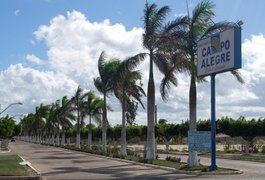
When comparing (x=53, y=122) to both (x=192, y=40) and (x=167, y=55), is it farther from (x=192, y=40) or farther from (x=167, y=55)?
(x=192, y=40)

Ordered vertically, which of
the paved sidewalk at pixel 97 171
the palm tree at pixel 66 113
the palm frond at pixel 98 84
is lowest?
the paved sidewalk at pixel 97 171

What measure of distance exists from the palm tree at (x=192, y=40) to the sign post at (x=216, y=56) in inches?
45.2

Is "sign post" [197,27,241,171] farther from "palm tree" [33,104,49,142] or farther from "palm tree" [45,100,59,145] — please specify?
"palm tree" [33,104,49,142]

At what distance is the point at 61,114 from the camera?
253 ft

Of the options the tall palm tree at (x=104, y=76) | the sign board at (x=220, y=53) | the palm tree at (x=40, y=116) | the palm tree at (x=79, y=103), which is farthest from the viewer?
the palm tree at (x=40, y=116)

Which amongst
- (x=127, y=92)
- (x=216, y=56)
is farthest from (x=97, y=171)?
(x=127, y=92)

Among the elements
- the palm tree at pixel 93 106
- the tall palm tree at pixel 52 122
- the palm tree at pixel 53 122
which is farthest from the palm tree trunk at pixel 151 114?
the tall palm tree at pixel 52 122

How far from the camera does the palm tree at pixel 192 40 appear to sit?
97.6 feet

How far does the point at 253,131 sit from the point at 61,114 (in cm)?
3169

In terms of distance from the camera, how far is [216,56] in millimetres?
28094

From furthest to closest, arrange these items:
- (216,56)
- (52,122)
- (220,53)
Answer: (52,122)
(216,56)
(220,53)

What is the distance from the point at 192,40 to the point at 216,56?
2657 millimetres

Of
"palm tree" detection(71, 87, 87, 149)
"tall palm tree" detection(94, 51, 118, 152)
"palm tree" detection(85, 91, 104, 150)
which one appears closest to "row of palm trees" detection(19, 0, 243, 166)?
"tall palm tree" detection(94, 51, 118, 152)

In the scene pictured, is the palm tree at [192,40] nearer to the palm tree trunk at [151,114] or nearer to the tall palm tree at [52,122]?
the palm tree trunk at [151,114]
